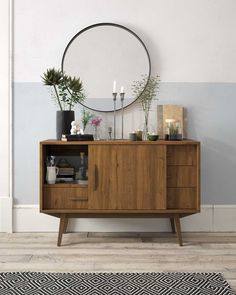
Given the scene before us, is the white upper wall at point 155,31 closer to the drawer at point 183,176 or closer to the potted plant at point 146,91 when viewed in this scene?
the potted plant at point 146,91

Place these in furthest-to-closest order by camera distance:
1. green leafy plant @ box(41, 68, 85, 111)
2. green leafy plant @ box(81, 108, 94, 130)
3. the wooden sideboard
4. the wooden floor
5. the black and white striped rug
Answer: green leafy plant @ box(81, 108, 94, 130) < green leafy plant @ box(41, 68, 85, 111) < the wooden sideboard < the wooden floor < the black and white striped rug

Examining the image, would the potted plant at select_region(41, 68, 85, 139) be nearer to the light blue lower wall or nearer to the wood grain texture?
the light blue lower wall

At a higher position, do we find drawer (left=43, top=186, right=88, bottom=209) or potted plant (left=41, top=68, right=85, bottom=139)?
potted plant (left=41, top=68, right=85, bottom=139)

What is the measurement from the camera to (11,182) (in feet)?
11.0

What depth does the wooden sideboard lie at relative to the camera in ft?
9.62

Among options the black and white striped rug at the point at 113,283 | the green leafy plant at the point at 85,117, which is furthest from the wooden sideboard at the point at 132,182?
the black and white striped rug at the point at 113,283

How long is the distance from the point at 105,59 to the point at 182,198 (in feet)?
3.79

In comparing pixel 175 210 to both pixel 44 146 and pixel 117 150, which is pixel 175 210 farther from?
pixel 44 146

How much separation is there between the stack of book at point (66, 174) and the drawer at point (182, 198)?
2.23ft

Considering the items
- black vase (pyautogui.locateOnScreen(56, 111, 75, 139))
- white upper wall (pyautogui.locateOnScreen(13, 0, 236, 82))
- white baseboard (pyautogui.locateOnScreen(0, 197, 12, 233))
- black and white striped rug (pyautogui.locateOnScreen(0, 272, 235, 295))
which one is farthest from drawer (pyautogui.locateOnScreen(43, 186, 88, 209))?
white upper wall (pyautogui.locateOnScreen(13, 0, 236, 82))

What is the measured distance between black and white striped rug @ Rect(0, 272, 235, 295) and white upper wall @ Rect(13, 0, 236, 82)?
61.0 inches

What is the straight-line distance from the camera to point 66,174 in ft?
10.3

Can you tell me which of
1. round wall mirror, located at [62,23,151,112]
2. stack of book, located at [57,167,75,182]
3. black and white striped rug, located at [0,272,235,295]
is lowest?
black and white striped rug, located at [0,272,235,295]

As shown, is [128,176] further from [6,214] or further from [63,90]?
[6,214]
